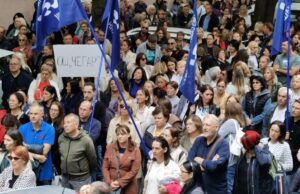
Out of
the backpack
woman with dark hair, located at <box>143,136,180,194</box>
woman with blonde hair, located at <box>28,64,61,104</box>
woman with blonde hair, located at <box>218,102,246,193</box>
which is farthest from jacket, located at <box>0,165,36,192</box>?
woman with blonde hair, located at <box>28,64,61,104</box>

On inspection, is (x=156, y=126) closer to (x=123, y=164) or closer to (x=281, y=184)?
(x=123, y=164)

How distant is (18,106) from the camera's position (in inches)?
520

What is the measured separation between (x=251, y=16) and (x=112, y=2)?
37.8ft

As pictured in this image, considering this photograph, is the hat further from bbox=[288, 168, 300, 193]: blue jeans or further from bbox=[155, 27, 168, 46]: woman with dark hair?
bbox=[155, 27, 168, 46]: woman with dark hair

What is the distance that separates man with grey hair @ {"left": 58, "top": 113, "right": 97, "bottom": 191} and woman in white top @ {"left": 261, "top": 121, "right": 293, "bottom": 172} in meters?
2.33

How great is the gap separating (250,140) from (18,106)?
3.89 metres

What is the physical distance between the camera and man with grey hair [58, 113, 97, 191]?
38.3ft

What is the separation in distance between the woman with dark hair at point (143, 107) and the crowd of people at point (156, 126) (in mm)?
17

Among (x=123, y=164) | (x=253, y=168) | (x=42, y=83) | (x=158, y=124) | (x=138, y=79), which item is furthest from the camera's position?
(x=138, y=79)

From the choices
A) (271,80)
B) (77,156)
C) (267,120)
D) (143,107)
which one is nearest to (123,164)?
(77,156)

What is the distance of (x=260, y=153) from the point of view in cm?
1097

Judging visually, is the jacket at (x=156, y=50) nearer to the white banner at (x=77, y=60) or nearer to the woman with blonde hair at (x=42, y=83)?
the woman with blonde hair at (x=42, y=83)

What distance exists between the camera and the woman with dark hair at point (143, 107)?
531 inches

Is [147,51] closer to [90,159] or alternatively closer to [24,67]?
[24,67]
